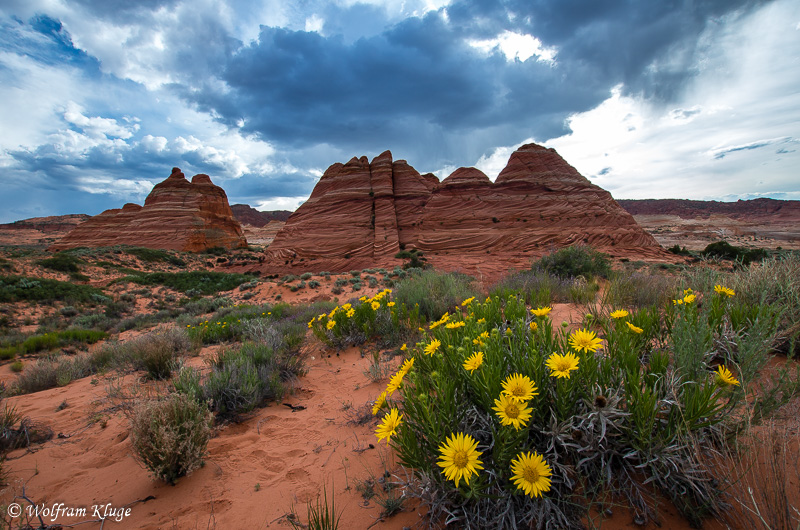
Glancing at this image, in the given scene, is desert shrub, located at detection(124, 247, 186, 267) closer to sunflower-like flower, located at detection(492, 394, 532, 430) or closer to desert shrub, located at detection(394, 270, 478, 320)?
desert shrub, located at detection(394, 270, 478, 320)

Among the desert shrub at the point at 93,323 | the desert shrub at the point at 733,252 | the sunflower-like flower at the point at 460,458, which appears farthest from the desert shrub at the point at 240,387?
the desert shrub at the point at 733,252

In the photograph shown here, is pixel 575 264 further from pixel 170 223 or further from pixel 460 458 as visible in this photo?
pixel 170 223

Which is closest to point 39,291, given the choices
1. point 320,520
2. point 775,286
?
point 320,520

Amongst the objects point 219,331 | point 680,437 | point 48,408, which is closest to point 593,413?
point 680,437

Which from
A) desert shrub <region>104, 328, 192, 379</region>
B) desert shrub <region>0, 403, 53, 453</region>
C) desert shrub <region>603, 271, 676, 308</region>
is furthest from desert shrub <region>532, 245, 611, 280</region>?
desert shrub <region>0, 403, 53, 453</region>

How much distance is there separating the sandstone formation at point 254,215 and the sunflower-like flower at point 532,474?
117 m

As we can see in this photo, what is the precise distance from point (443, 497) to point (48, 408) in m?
4.85

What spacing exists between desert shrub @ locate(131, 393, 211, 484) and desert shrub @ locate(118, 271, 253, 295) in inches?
730

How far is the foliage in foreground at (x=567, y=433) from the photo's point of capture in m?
1.34

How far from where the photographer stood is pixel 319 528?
4.94ft

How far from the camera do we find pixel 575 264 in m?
9.62

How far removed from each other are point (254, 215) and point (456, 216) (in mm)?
110228

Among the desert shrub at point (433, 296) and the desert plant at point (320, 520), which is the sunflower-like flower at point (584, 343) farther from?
the desert shrub at point (433, 296)

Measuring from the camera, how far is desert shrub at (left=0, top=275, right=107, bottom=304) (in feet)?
47.2
